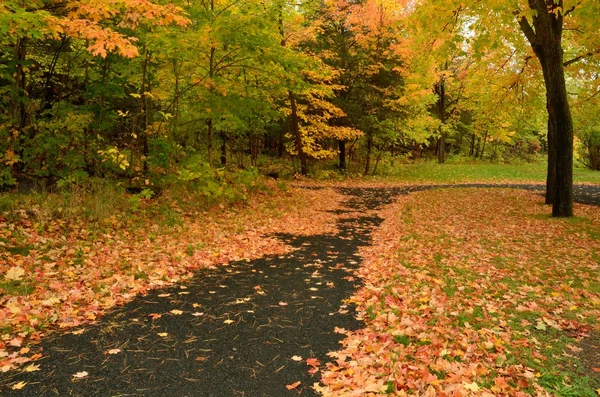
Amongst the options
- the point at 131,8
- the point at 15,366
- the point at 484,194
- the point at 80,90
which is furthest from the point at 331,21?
the point at 15,366

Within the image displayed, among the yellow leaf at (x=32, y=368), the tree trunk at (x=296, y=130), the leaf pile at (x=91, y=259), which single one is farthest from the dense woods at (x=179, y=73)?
the yellow leaf at (x=32, y=368)

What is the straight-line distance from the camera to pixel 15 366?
4.07m

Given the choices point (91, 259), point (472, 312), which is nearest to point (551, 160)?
point (472, 312)

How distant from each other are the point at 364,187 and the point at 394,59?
27.4 feet

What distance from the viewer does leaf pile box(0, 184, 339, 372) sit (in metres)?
5.04

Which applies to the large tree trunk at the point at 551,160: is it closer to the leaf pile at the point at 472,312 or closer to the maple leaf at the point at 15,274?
the leaf pile at the point at 472,312

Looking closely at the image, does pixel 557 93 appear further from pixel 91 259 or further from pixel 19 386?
pixel 19 386

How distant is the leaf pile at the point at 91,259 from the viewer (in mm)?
5043

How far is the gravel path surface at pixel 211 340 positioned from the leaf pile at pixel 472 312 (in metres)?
0.47

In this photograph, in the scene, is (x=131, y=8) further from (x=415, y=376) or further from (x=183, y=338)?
(x=415, y=376)

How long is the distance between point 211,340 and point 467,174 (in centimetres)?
3002

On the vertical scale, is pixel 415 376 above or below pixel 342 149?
below

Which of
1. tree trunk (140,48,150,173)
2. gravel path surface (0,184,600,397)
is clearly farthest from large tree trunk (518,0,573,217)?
tree trunk (140,48,150,173)

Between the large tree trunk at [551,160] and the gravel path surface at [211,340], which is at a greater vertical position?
the large tree trunk at [551,160]
